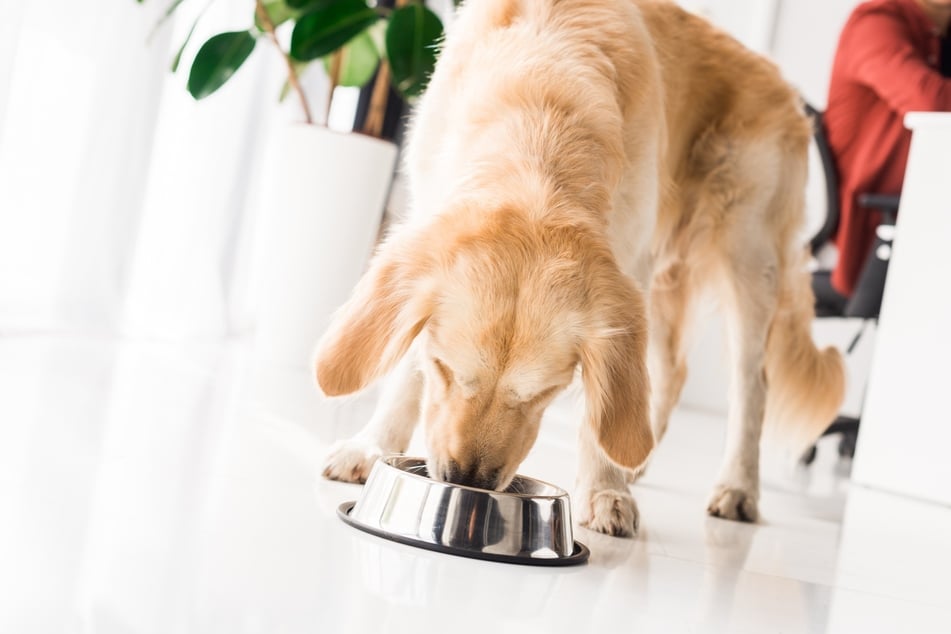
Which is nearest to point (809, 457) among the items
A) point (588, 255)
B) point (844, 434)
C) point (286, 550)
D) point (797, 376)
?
point (844, 434)

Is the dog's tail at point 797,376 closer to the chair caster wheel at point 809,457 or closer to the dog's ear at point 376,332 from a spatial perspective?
the chair caster wheel at point 809,457

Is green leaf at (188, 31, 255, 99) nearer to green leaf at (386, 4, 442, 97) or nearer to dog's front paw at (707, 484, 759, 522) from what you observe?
green leaf at (386, 4, 442, 97)

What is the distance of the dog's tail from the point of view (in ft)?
10.4

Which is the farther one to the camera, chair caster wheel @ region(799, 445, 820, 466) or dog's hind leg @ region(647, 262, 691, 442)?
chair caster wheel @ region(799, 445, 820, 466)

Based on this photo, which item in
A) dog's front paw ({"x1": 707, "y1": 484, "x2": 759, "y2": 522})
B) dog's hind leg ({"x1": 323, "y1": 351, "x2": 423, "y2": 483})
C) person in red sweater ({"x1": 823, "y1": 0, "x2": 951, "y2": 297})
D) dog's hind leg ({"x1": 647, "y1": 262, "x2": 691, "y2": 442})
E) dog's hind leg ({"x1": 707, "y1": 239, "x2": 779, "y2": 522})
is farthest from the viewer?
person in red sweater ({"x1": 823, "y1": 0, "x2": 951, "y2": 297})

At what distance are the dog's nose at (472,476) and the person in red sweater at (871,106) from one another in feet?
9.92

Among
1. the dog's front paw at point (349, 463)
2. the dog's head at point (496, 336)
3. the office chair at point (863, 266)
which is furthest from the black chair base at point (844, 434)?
the dog's head at point (496, 336)

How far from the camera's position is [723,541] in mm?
2291

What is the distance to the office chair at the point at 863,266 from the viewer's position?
13.4 feet

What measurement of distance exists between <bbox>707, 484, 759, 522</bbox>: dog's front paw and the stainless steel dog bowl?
95cm

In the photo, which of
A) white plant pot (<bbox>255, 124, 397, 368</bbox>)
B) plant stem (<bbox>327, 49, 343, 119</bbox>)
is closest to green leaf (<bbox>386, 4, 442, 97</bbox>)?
white plant pot (<bbox>255, 124, 397, 368</bbox>)

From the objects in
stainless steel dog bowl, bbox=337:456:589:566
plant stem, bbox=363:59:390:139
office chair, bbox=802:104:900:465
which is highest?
plant stem, bbox=363:59:390:139

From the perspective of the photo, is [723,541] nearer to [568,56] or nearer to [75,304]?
[568,56]

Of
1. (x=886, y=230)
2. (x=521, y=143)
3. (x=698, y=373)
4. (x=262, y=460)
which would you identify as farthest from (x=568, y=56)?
(x=698, y=373)
